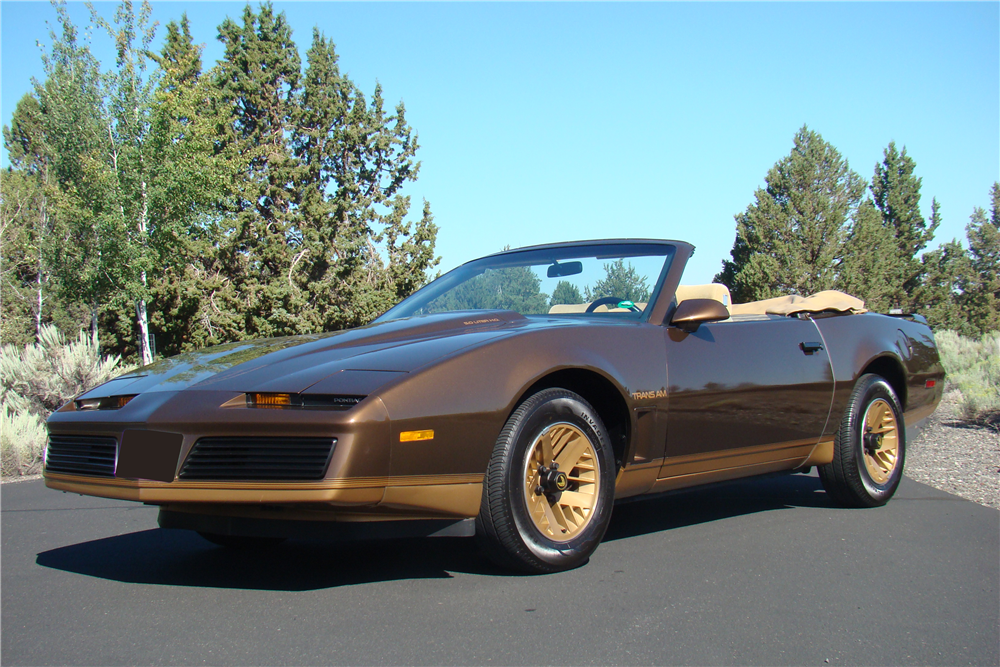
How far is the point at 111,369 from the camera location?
10.5m

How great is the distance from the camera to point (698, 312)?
12.7 ft

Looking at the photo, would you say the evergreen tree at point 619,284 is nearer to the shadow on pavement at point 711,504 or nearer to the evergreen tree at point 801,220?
the shadow on pavement at point 711,504

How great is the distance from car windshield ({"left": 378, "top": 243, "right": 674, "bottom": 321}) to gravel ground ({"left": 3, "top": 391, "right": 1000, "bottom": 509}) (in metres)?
2.65

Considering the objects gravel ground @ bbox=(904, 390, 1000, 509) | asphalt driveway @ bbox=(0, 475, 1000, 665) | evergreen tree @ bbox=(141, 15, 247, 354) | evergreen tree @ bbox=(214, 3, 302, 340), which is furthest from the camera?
evergreen tree @ bbox=(214, 3, 302, 340)

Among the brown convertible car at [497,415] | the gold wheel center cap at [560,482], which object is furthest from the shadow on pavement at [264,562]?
the gold wheel center cap at [560,482]

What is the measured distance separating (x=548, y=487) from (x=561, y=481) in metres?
0.06

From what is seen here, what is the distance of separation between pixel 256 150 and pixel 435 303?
35.5m

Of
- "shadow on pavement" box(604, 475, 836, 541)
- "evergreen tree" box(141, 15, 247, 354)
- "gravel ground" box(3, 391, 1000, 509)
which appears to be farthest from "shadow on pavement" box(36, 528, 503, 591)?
"evergreen tree" box(141, 15, 247, 354)

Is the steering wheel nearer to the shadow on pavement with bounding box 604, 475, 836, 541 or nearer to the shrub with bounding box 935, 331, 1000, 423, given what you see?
the shadow on pavement with bounding box 604, 475, 836, 541

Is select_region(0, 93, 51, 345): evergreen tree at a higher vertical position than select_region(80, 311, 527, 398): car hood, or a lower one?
higher

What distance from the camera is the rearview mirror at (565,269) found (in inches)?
176

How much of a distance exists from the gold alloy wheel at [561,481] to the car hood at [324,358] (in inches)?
18.8

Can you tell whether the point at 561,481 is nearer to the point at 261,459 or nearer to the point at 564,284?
the point at 261,459

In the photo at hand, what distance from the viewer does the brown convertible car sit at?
2820 millimetres
